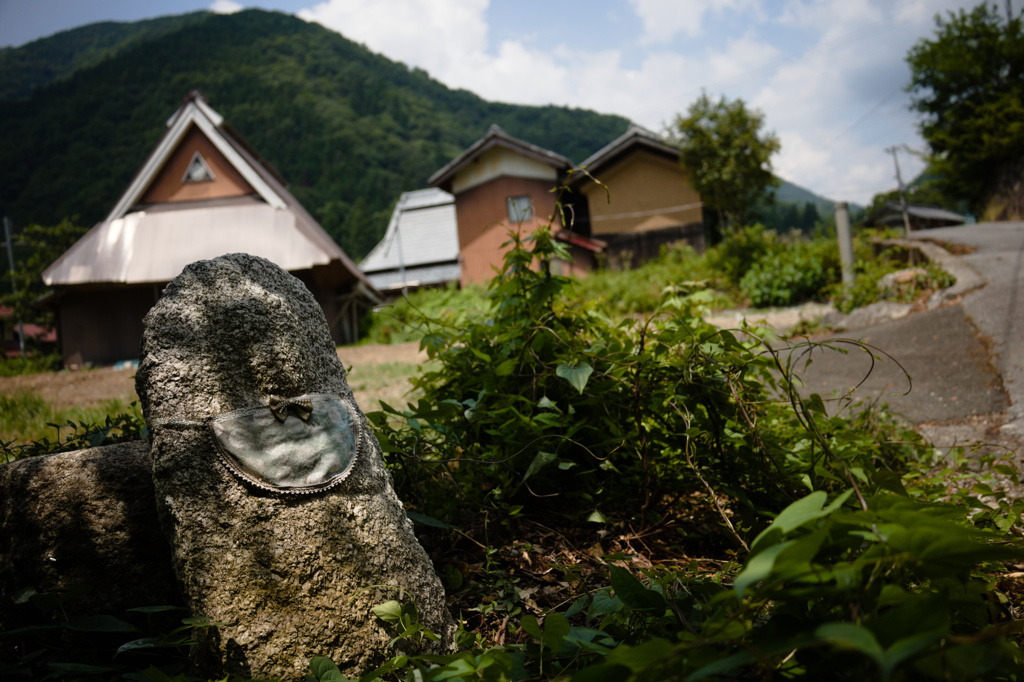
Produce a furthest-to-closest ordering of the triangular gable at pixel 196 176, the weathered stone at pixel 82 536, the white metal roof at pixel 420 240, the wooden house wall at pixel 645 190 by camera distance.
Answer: the white metal roof at pixel 420 240 < the wooden house wall at pixel 645 190 < the triangular gable at pixel 196 176 < the weathered stone at pixel 82 536

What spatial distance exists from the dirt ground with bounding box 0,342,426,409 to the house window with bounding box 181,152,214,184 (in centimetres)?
721

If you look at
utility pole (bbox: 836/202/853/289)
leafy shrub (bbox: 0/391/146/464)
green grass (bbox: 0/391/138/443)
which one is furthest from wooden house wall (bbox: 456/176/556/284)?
leafy shrub (bbox: 0/391/146/464)

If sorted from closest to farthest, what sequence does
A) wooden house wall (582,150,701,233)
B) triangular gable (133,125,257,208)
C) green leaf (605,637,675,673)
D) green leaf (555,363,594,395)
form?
green leaf (605,637,675,673)
green leaf (555,363,594,395)
triangular gable (133,125,257,208)
wooden house wall (582,150,701,233)

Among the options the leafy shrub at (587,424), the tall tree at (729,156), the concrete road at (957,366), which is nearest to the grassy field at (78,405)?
the leafy shrub at (587,424)

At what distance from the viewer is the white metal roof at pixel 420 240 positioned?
26.7 meters

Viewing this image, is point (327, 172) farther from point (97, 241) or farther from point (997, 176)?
point (997, 176)

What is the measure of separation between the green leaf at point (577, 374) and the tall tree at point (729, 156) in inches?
657

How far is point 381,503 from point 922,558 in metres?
1.23

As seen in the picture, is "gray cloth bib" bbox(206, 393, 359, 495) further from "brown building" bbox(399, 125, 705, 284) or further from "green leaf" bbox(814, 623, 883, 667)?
"brown building" bbox(399, 125, 705, 284)

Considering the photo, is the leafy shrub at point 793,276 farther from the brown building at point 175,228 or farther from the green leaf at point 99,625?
the green leaf at point 99,625

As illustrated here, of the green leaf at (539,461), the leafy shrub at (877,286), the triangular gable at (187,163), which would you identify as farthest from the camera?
the triangular gable at (187,163)

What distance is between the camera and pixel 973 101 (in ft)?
86.6

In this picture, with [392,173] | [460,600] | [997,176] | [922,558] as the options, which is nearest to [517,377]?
A: [460,600]

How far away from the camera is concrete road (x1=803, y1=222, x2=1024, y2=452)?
3613 mm
